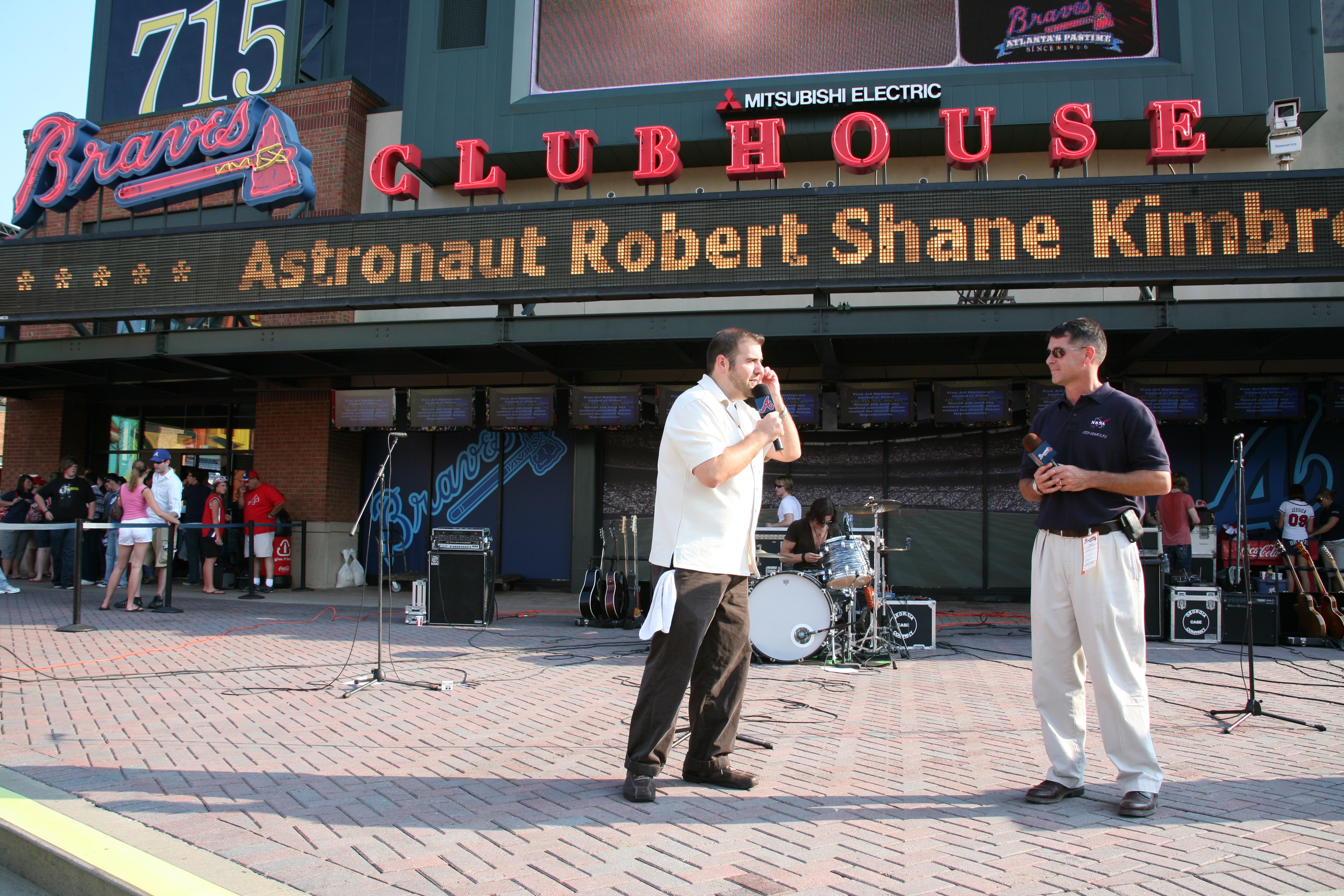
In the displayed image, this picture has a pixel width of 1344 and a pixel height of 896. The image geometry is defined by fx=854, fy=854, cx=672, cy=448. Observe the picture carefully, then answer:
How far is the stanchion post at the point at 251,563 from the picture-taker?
42.2 ft

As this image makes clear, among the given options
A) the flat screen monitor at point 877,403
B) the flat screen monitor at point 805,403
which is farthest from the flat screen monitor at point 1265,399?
the flat screen monitor at point 805,403

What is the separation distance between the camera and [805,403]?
1295 cm

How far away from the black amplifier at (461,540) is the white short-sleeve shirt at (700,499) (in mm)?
7231

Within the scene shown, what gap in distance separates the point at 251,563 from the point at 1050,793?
1216 cm

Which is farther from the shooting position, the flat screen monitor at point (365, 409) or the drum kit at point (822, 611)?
the flat screen monitor at point (365, 409)

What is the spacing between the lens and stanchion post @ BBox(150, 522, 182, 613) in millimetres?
10562

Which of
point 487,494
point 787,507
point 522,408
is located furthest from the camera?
point 487,494

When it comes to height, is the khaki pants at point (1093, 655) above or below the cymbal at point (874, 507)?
below

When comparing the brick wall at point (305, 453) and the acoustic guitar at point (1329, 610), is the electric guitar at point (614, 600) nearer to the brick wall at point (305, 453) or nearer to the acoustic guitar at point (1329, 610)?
the brick wall at point (305, 453)

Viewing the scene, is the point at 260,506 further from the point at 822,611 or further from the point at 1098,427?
the point at 1098,427

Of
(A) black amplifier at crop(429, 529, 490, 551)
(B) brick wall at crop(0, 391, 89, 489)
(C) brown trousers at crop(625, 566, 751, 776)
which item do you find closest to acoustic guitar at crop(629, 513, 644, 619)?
(A) black amplifier at crop(429, 529, 490, 551)

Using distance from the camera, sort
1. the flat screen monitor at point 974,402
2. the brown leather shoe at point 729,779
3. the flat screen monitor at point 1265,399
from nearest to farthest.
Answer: the brown leather shoe at point 729,779, the flat screen monitor at point 1265,399, the flat screen monitor at point 974,402

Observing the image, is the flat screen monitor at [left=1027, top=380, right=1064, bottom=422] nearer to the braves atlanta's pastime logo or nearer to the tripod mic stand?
the braves atlanta's pastime logo

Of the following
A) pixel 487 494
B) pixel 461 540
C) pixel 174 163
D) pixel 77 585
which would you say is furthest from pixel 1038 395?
pixel 174 163
